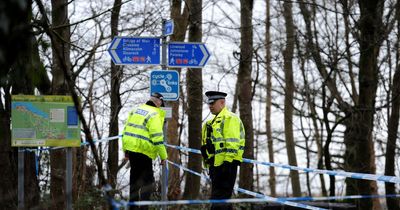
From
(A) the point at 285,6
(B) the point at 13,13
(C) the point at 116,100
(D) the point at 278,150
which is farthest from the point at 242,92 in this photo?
(D) the point at 278,150

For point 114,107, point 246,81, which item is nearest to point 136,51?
point 246,81

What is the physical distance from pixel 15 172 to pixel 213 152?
3774mm

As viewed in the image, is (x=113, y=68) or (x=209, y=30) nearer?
(x=113, y=68)

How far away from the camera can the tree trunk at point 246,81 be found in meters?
14.7

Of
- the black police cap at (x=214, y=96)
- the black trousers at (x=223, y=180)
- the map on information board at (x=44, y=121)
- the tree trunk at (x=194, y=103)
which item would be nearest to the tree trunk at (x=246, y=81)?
the tree trunk at (x=194, y=103)

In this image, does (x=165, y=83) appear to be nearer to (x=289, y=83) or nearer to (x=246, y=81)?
(x=246, y=81)

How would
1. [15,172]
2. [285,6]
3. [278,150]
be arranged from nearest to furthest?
[15,172], [285,6], [278,150]

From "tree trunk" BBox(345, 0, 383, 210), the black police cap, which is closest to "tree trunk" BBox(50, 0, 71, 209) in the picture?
the black police cap

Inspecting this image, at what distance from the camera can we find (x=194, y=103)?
1502 centimetres

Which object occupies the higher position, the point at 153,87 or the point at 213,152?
the point at 153,87

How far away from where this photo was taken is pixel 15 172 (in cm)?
1055

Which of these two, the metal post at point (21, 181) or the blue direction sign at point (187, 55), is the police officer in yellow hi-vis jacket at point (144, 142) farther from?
the metal post at point (21, 181)

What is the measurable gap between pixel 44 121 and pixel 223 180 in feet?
7.83

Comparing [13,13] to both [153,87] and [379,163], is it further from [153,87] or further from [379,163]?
[379,163]
